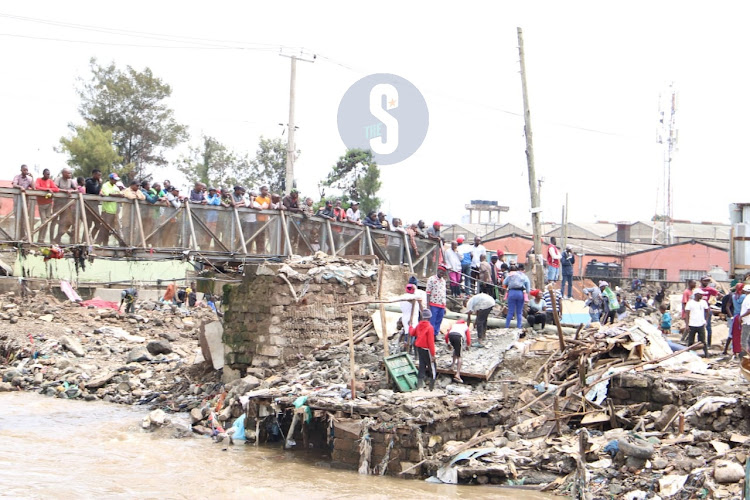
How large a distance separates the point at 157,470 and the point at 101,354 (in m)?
8.81

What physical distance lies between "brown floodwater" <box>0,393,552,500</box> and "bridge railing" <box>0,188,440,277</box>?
3.43m

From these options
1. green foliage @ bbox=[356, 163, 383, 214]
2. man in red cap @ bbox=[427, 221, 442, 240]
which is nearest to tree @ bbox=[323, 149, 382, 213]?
green foliage @ bbox=[356, 163, 383, 214]

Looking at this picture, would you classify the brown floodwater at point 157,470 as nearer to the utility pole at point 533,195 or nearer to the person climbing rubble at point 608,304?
the person climbing rubble at point 608,304

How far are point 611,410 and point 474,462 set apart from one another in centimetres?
265

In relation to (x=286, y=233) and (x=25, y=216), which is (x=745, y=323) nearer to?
(x=286, y=233)

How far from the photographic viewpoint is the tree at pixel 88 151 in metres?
36.3

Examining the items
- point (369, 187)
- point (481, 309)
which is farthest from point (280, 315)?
point (369, 187)

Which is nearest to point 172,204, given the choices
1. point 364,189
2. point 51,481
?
point 51,481

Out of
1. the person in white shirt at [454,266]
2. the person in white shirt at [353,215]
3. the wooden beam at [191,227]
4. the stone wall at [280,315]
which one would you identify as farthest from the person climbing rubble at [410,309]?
the person in white shirt at [454,266]

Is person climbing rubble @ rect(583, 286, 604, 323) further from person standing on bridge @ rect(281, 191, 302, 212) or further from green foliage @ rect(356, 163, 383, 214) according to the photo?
green foliage @ rect(356, 163, 383, 214)

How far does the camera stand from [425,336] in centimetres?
1313

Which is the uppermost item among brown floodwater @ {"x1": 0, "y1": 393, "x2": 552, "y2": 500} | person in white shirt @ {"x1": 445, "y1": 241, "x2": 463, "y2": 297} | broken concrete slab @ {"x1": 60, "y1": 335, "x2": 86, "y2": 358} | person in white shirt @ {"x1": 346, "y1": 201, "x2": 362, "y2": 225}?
person in white shirt @ {"x1": 346, "y1": 201, "x2": 362, "y2": 225}

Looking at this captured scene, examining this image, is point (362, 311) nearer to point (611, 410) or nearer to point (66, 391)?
point (611, 410)

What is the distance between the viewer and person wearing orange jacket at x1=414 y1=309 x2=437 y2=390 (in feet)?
43.0
